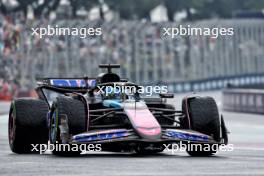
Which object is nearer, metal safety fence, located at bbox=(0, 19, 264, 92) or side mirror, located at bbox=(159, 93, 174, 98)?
side mirror, located at bbox=(159, 93, 174, 98)

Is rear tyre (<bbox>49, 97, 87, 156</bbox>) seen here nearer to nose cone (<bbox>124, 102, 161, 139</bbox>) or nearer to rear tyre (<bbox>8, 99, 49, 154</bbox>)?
nose cone (<bbox>124, 102, 161, 139</bbox>)

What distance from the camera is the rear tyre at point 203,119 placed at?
53.4 ft

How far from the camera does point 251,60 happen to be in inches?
2270

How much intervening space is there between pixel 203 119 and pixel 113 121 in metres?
1.30

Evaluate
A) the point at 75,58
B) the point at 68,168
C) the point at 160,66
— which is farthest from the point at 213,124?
the point at 160,66

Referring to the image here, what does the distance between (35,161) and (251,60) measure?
4320 centimetres

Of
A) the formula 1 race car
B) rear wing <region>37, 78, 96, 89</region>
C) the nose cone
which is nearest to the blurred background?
rear wing <region>37, 78, 96, 89</region>

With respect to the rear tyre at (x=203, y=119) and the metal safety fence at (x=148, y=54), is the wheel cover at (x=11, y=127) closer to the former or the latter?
the rear tyre at (x=203, y=119)

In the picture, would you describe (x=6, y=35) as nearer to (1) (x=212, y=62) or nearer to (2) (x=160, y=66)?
(2) (x=160, y=66)

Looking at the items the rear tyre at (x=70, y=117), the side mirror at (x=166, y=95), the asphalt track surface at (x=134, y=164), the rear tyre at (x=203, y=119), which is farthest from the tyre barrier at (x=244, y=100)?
the rear tyre at (x=70, y=117)

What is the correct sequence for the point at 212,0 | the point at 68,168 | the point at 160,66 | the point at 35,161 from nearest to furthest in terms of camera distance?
the point at 68,168 → the point at 35,161 → the point at 160,66 → the point at 212,0

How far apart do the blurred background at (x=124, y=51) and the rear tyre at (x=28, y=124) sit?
19487 millimetres

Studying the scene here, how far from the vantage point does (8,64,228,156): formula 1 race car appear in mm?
15547

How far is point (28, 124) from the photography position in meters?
17.0
